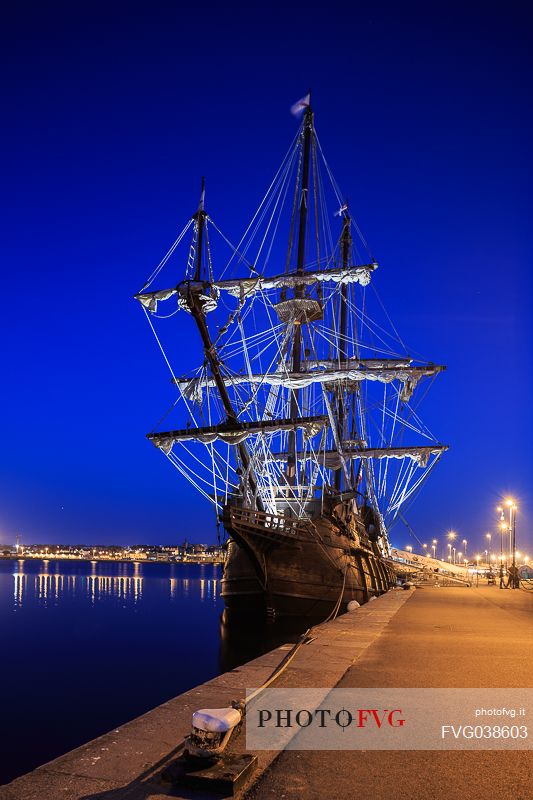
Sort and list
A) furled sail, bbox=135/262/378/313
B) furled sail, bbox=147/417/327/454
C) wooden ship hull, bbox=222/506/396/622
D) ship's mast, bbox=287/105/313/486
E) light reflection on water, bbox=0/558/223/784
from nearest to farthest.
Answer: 1. light reflection on water, bbox=0/558/223/784
2. furled sail, bbox=135/262/378/313
3. wooden ship hull, bbox=222/506/396/622
4. furled sail, bbox=147/417/327/454
5. ship's mast, bbox=287/105/313/486

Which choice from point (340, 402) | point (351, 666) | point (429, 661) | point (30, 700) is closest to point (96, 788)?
point (351, 666)

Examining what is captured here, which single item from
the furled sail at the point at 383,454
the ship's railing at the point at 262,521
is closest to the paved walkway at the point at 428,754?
the ship's railing at the point at 262,521

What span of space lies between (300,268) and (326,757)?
3678 centimetres

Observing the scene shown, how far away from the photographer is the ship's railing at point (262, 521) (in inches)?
1052

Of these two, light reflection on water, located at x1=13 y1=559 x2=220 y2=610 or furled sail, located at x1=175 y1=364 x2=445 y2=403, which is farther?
light reflection on water, located at x1=13 y1=559 x2=220 y2=610

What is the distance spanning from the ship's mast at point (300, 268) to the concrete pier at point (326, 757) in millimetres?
26908

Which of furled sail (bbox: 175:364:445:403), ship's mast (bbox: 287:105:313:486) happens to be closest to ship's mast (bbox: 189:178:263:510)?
furled sail (bbox: 175:364:445:403)

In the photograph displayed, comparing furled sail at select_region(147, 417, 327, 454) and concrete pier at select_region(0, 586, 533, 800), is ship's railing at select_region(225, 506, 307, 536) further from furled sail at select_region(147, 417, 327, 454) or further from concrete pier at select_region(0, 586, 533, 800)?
concrete pier at select_region(0, 586, 533, 800)

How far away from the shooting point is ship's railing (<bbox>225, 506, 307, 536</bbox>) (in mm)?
26719

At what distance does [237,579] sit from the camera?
30.9 metres

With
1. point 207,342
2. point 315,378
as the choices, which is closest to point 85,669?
point 207,342

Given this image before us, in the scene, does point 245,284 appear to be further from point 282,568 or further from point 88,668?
point 88,668

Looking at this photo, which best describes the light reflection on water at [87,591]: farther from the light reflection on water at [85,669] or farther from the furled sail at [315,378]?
the furled sail at [315,378]

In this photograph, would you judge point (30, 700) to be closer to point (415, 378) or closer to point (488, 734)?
point (488, 734)
